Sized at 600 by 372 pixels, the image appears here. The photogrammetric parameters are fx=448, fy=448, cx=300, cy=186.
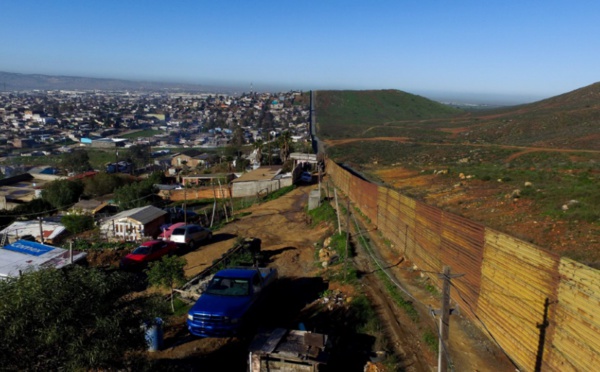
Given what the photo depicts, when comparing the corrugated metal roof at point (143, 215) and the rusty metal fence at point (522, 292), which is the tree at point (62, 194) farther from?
the rusty metal fence at point (522, 292)

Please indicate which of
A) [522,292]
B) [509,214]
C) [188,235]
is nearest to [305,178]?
[188,235]

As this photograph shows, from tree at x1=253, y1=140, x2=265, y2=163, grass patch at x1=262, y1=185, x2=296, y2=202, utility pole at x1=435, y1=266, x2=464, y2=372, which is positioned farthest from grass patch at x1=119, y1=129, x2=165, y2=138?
utility pole at x1=435, y1=266, x2=464, y2=372

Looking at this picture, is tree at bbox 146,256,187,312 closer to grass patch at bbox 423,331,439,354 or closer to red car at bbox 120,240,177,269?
red car at bbox 120,240,177,269

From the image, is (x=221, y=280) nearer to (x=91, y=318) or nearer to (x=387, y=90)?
(x=91, y=318)

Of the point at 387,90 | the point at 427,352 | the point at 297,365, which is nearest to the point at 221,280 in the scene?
the point at 297,365

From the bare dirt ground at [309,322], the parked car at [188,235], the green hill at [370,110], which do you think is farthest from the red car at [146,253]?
the green hill at [370,110]

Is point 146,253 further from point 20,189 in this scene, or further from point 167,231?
point 20,189
